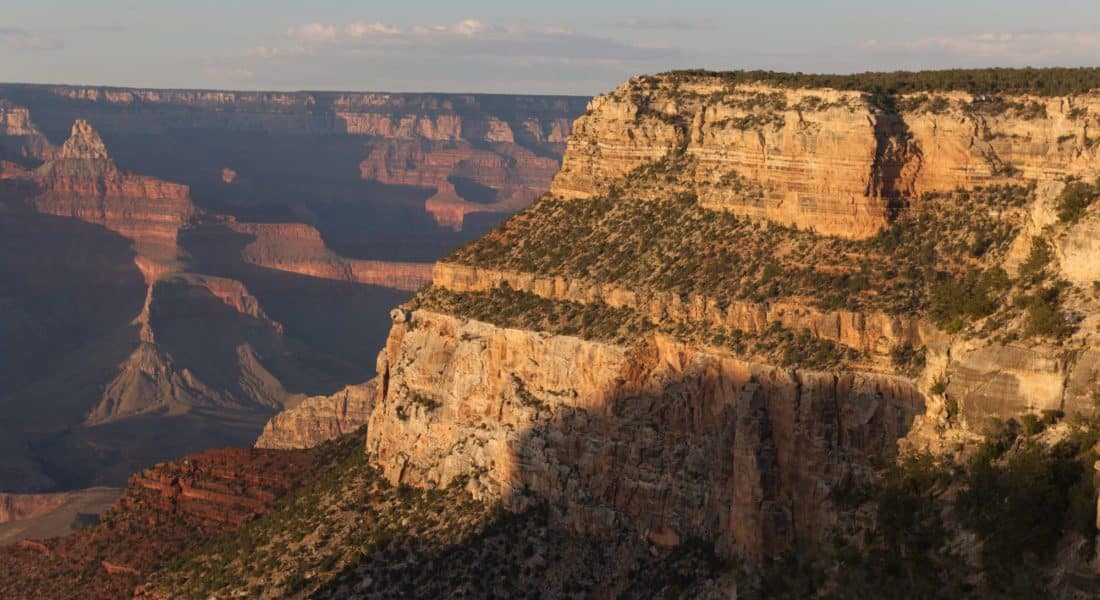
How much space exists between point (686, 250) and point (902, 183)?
26.0ft

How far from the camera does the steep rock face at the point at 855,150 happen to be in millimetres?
56438

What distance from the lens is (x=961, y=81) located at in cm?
6141

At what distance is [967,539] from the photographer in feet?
107

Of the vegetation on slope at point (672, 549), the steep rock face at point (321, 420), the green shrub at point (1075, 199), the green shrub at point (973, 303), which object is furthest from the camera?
the steep rock face at point (321, 420)

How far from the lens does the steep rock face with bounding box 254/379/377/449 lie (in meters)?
142

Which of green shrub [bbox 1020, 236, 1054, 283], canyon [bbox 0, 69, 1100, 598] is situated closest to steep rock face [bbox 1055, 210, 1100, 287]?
canyon [bbox 0, 69, 1100, 598]

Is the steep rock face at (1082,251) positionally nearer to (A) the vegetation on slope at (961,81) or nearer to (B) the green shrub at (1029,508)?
(B) the green shrub at (1029,508)

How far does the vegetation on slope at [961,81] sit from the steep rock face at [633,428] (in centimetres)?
1163

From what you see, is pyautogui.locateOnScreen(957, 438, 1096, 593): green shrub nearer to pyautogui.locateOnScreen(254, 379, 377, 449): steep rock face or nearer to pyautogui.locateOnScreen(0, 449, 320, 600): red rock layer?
pyautogui.locateOnScreen(0, 449, 320, 600): red rock layer

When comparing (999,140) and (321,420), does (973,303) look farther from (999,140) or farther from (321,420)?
(321,420)

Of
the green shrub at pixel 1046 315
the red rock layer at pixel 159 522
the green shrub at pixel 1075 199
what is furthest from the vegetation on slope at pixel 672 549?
the green shrub at pixel 1075 199

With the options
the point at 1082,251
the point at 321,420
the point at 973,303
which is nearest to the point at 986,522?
the point at 1082,251

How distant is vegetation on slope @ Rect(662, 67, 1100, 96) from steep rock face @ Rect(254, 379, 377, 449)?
76874 mm

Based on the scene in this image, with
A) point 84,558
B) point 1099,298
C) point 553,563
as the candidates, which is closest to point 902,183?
point 553,563
